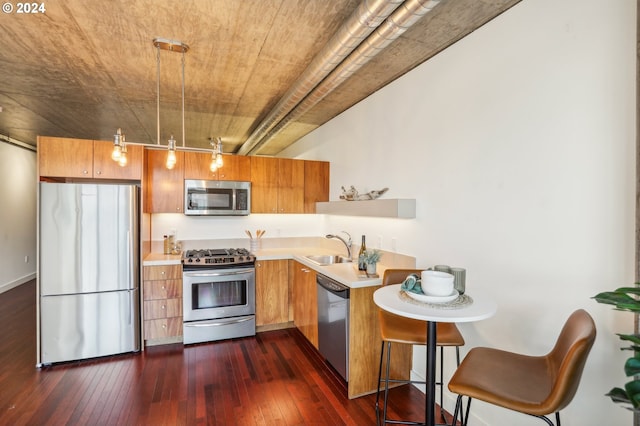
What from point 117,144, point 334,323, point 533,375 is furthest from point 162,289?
point 533,375

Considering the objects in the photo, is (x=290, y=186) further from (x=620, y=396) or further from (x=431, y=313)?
(x=620, y=396)

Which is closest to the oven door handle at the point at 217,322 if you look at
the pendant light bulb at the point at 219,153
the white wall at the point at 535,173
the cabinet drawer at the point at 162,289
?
the cabinet drawer at the point at 162,289

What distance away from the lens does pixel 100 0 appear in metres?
1.96

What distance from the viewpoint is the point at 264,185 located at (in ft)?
14.1

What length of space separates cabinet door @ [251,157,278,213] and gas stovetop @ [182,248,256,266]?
2.14 ft

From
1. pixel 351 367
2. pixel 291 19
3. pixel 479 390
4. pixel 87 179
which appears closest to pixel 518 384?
pixel 479 390

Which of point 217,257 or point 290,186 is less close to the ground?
point 290,186

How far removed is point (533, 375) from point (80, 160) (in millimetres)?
4159

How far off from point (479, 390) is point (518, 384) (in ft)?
0.66

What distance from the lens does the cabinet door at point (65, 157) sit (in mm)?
3125

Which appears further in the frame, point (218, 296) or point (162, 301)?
point (218, 296)

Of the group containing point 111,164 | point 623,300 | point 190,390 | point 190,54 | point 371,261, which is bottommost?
point 190,390

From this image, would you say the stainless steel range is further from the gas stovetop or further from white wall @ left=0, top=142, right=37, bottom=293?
white wall @ left=0, top=142, right=37, bottom=293

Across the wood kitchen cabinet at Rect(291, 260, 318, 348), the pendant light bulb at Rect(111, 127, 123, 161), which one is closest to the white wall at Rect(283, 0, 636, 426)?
the wood kitchen cabinet at Rect(291, 260, 318, 348)
